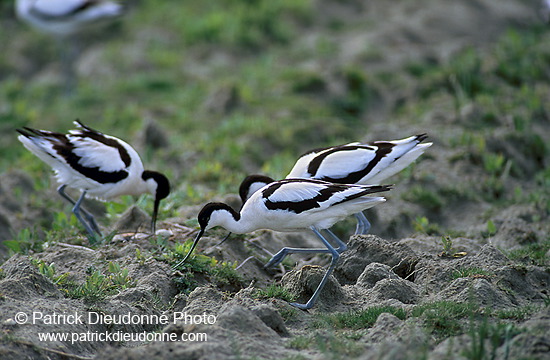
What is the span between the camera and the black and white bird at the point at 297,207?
5.32 metres

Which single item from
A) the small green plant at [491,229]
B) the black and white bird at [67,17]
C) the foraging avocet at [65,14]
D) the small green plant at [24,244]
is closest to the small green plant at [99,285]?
the small green plant at [24,244]

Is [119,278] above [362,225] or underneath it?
above

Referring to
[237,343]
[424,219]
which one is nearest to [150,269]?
[237,343]

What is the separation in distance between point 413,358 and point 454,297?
4.30 ft

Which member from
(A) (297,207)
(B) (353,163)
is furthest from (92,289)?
(B) (353,163)

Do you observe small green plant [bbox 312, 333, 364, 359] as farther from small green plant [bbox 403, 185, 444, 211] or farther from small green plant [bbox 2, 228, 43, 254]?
small green plant [bbox 403, 185, 444, 211]

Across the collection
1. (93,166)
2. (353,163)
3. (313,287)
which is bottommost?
(313,287)

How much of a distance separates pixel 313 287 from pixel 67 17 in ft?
26.4

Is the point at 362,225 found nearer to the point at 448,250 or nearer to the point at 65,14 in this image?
the point at 448,250

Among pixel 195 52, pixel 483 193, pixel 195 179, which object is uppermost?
pixel 195 52

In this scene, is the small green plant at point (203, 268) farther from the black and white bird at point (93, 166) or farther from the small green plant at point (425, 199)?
the small green plant at point (425, 199)

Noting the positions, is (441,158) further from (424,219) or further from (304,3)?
(304,3)

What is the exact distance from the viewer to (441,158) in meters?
8.24

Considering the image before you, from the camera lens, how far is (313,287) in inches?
208
